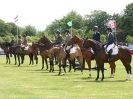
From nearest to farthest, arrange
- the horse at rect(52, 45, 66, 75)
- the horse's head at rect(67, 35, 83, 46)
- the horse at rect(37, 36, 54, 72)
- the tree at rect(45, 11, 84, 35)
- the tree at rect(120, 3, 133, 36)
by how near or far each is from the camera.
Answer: the horse's head at rect(67, 35, 83, 46)
the horse at rect(52, 45, 66, 75)
the horse at rect(37, 36, 54, 72)
the tree at rect(120, 3, 133, 36)
the tree at rect(45, 11, 84, 35)

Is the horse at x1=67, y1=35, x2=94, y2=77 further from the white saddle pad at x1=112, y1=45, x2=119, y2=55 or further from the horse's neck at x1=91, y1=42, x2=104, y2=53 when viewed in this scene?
the white saddle pad at x1=112, y1=45, x2=119, y2=55

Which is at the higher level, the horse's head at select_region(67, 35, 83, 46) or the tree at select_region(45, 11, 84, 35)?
the tree at select_region(45, 11, 84, 35)

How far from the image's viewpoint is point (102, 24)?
544 feet

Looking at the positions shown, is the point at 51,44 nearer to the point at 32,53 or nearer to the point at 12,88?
the point at 32,53

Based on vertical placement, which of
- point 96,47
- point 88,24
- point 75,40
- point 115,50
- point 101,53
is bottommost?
point 101,53

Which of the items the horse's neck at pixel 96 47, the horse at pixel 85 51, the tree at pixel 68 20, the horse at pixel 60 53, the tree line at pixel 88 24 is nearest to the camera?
the horse's neck at pixel 96 47

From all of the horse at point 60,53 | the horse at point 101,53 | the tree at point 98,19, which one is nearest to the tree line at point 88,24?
the tree at point 98,19

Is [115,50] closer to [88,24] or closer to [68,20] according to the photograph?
[88,24]

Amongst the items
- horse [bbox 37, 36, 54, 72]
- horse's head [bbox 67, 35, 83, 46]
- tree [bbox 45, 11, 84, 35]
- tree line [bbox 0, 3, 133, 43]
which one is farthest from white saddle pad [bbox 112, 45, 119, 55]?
tree [bbox 45, 11, 84, 35]

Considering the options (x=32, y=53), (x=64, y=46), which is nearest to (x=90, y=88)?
(x=64, y=46)

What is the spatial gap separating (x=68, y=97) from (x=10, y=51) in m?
29.2

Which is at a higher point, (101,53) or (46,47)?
(46,47)

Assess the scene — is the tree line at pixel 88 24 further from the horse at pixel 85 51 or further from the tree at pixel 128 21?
the horse at pixel 85 51

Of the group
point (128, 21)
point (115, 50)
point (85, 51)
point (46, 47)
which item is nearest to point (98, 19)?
point (128, 21)
